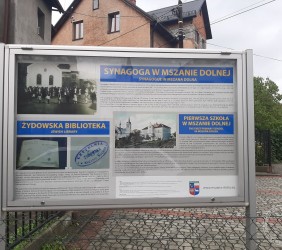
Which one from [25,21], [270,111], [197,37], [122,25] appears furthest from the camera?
[197,37]

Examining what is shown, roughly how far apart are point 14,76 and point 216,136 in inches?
68.5

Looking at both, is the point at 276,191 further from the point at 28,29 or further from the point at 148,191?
the point at 28,29

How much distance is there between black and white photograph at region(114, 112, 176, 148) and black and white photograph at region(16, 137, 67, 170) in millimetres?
469

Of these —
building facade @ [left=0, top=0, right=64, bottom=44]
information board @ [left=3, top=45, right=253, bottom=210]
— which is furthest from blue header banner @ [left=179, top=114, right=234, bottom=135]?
building facade @ [left=0, top=0, right=64, bottom=44]

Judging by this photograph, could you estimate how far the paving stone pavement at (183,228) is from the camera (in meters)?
3.35

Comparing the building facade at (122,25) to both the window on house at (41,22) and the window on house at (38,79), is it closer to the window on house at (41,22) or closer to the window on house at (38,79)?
the window on house at (41,22)

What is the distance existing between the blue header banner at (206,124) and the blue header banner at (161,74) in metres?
0.30

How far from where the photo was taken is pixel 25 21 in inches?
495

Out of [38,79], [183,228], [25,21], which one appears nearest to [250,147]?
[38,79]

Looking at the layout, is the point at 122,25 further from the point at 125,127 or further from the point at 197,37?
the point at 125,127

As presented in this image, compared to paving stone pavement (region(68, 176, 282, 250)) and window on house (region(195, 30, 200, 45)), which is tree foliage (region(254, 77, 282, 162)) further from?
paving stone pavement (region(68, 176, 282, 250))

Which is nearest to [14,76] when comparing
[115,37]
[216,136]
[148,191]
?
[148,191]

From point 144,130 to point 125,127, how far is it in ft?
0.53

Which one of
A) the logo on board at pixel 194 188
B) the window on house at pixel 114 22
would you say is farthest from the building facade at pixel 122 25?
the logo on board at pixel 194 188
